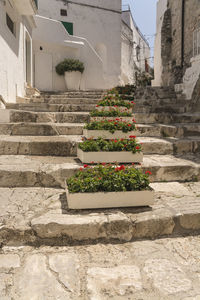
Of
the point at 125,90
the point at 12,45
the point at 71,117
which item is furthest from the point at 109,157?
the point at 125,90

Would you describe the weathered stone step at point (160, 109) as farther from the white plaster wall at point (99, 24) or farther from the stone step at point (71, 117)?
the white plaster wall at point (99, 24)

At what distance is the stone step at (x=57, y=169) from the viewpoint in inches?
117

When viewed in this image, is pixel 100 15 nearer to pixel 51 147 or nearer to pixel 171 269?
pixel 51 147

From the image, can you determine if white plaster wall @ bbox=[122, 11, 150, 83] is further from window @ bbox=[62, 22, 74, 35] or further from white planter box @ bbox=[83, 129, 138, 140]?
white planter box @ bbox=[83, 129, 138, 140]

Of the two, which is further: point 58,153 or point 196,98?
point 196,98

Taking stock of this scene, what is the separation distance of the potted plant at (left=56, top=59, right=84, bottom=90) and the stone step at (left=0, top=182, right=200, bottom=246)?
10.3 m

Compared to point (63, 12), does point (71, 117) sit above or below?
below

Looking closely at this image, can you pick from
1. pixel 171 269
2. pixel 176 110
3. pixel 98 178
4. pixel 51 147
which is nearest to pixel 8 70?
pixel 51 147

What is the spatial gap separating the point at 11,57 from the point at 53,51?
6.27 metres

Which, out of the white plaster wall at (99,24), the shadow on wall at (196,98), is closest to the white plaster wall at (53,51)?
the white plaster wall at (99,24)

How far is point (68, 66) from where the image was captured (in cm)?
1205

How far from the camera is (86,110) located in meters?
6.05

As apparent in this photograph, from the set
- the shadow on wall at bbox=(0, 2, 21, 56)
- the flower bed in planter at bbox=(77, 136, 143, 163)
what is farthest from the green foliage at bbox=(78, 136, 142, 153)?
the shadow on wall at bbox=(0, 2, 21, 56)

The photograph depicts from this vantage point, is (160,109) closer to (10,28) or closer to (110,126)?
(110,126)
